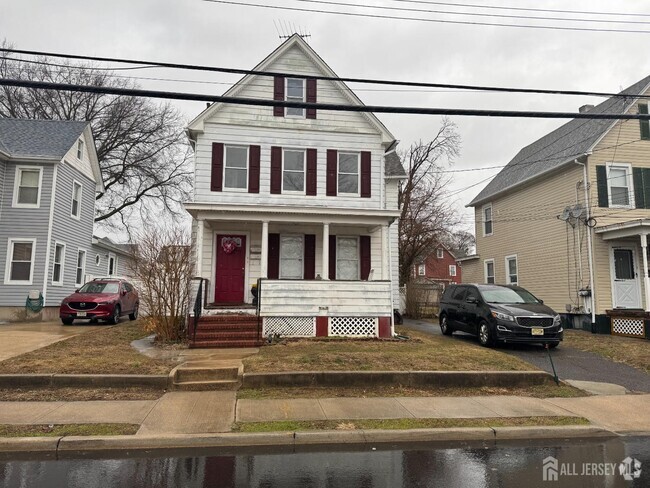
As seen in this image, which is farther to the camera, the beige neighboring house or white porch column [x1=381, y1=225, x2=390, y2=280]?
the beige neighboring house

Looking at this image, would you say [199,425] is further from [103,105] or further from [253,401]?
[103,105]

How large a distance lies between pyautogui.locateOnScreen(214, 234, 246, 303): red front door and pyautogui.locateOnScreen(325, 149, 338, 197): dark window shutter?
3404mm

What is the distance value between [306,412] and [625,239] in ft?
51.5

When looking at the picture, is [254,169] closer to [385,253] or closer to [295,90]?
[295,90]

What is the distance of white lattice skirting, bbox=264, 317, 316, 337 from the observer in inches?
490

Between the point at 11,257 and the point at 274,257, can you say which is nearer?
the point at 274,257

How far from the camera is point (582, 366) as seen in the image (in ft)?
33.1

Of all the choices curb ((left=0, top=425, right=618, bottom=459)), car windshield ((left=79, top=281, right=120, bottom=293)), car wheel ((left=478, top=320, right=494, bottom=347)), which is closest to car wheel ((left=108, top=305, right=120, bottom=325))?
car windshield ((left=79, top=281, right=120, bottom=293))

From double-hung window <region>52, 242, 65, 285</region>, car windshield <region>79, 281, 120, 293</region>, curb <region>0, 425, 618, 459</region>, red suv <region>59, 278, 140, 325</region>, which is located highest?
double-hung window <region>52, 242, 65, 285</region>

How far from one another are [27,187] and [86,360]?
43.3 ft

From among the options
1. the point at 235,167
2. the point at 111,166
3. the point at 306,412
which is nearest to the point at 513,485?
the point at 306,412

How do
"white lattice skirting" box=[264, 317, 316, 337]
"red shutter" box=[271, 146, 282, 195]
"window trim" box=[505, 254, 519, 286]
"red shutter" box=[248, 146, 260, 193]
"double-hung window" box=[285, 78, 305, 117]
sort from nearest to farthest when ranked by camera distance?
1. "white lattice skirting" box=[264, 317, 316, 337]
2. "red shutter" box=[248, 146, 260, 193]
3. "red shutter" box=[271, 146, 282, 195]
4. "double-hung window" box=[285, 78, 305, 117]
5. "window trim" box=[505, 254, 519, 286]

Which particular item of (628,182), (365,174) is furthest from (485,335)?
(628,182)

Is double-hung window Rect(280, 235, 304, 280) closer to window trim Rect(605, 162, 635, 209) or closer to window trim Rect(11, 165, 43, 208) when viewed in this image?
window trim Rect(11, 165, 43, 208)
